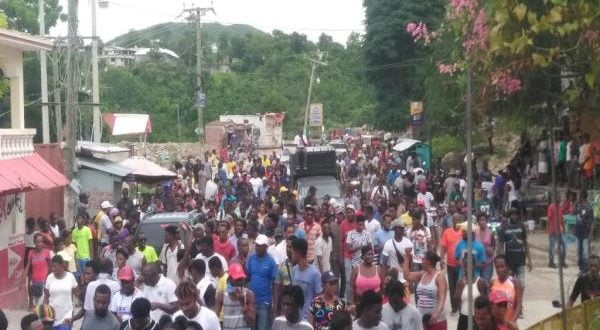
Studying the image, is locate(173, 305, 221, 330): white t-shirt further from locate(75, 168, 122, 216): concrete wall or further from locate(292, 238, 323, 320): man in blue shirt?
locate(75, 168, 122, 216): concrete wall

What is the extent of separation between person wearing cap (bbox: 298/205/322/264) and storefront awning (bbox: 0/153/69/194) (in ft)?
17.6

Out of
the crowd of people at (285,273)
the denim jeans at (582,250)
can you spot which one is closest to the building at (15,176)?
the crowd of people at (285,273)

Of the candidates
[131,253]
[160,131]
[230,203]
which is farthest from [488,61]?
[160,131]

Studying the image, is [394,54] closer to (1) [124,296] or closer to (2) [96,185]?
(2) [96,185]

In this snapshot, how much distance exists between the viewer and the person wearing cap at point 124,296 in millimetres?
10812

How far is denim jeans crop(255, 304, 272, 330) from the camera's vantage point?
40.9 ft

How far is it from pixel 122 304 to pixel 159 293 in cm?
45

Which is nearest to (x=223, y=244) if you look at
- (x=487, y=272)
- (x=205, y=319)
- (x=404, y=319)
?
(x=487, y=272)

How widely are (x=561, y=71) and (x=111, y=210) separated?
48.6 feet

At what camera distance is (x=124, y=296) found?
1093cm

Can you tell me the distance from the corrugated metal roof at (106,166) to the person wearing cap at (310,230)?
12060mm

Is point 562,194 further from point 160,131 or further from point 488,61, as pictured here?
point 160,131

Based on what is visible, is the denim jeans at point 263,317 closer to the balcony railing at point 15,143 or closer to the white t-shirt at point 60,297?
the white t-shirt at point 60,297

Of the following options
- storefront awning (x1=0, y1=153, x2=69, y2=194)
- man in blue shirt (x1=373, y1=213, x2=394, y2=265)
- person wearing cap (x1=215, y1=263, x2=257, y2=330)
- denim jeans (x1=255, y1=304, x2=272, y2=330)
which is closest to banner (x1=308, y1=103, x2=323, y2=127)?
storefront awning (x1=0, y1=153, x2=69, y2=194)
